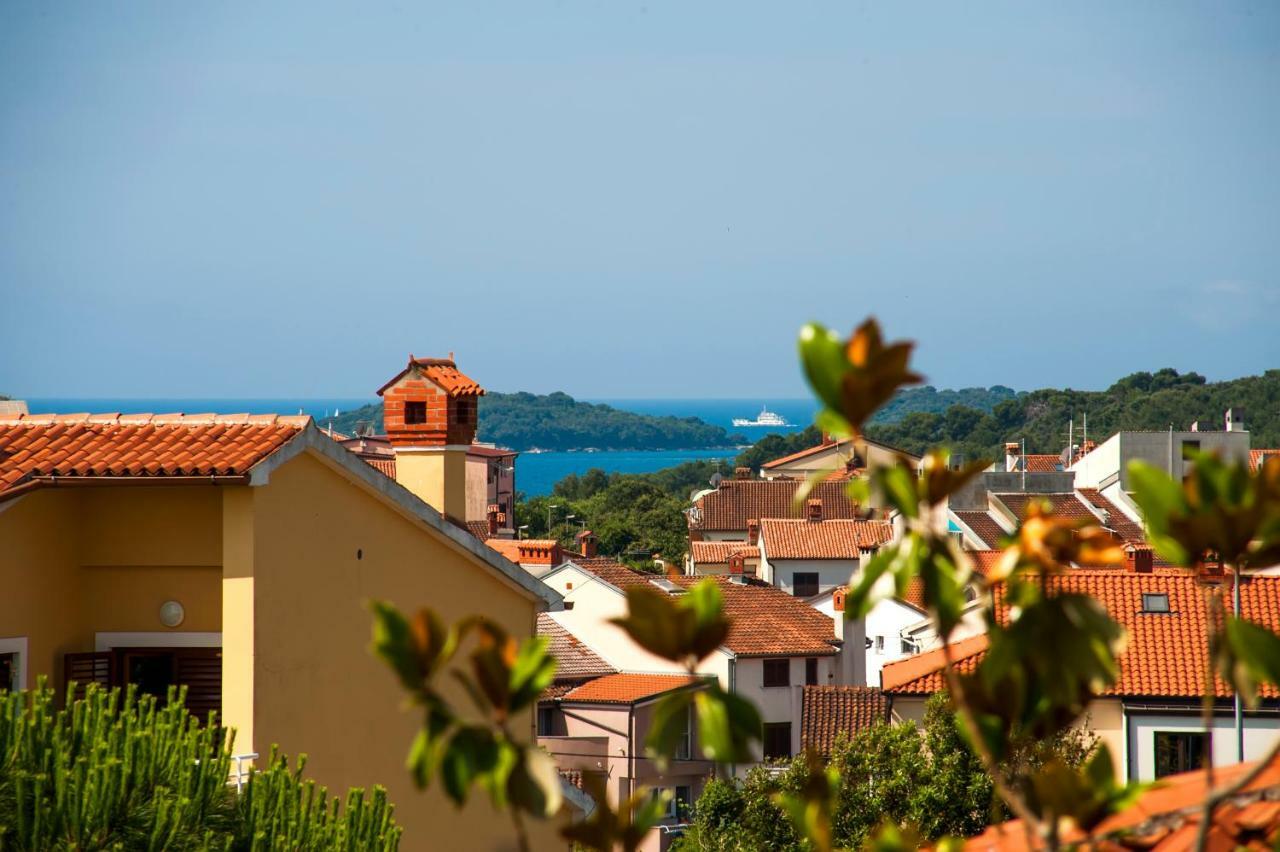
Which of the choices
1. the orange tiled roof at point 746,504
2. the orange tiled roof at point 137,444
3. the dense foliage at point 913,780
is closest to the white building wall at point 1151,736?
the dense foliage at point 913,780

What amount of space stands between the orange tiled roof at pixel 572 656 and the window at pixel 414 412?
83.3 ft

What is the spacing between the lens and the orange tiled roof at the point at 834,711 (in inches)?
1407

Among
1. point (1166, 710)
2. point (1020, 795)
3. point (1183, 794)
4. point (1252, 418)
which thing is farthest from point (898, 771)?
point (1252, 418)

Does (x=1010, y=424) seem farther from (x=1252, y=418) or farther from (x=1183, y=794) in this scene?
(x=1183, y=794)

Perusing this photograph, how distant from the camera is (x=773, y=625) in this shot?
151 ft

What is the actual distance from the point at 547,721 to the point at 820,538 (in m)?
27.5

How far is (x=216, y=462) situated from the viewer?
35.6 ft

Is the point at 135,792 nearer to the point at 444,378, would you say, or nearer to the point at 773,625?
the point at 444,378

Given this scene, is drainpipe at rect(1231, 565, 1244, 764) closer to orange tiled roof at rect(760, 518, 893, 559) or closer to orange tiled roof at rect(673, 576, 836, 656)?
orange tiled roof at rect(673, 576, 836, 656)

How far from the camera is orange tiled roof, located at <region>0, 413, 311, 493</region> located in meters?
10.9

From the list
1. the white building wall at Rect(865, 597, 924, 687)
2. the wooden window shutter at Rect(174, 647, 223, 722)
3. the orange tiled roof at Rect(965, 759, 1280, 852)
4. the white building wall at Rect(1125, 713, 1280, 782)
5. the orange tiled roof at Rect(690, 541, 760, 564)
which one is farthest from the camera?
the orange tiled roof at Rect(690, 541, 760, 564)

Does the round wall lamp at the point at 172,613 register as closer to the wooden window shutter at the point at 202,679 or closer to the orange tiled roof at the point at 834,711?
the wooden window shutter at the point at 202,679

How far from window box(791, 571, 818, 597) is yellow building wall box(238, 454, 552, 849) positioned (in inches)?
1961

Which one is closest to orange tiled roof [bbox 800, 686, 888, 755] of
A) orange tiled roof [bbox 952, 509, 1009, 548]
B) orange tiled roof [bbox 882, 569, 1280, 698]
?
orange tiled roof [bbox 882, 569, 1280, 698]
